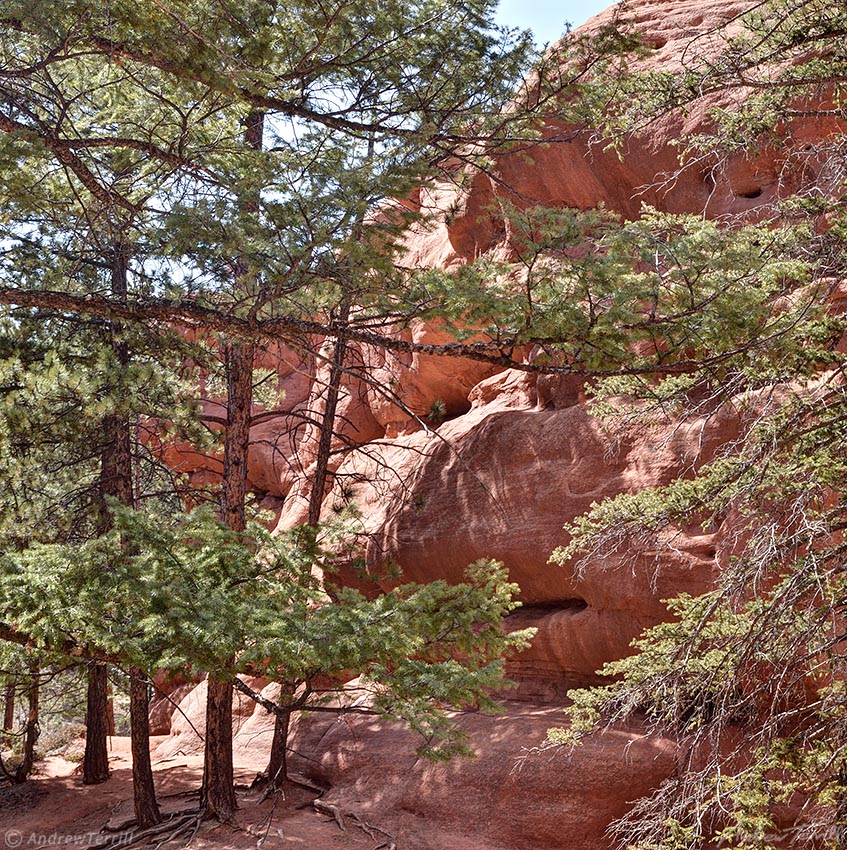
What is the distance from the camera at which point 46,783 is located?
43.5ft

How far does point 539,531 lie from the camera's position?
38.1 feet

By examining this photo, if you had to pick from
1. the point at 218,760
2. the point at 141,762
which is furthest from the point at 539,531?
the point at 141,762

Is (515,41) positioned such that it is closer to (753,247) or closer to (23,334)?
(753,247)

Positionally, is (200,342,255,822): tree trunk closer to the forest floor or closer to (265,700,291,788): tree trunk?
the forest floor

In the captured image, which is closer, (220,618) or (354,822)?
(220,618)

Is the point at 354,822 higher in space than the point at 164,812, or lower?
lower

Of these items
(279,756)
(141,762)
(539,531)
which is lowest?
(279,756)

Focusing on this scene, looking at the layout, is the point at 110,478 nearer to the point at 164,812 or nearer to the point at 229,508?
the point at 229,508

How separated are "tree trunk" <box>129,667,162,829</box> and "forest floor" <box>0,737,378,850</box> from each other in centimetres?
33

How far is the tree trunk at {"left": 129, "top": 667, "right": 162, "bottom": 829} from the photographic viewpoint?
10.1 metres

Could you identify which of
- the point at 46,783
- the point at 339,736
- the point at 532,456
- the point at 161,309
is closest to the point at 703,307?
the point at 161,309

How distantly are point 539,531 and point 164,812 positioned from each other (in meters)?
Result: 6.06

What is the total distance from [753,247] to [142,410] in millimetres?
6335

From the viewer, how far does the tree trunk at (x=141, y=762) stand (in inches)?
396
